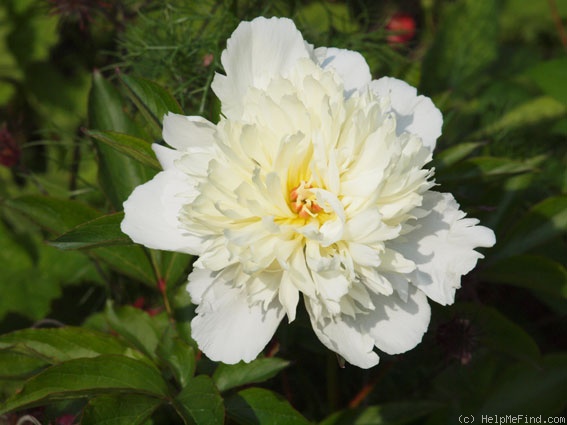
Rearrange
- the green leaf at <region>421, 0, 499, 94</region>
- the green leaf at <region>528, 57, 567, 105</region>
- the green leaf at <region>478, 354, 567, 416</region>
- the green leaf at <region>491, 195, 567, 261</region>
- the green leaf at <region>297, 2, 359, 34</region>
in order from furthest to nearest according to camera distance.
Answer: the green leaf at <region>421, 0, 499, 94</region>
the green leaf at <region>297, 2, 359, 34</region>
the green leaf at <region>528, 57, 567, 105</region>
the green leaf at <region>478, 354, 567, 416</region>
the green leaf at <region>491, 195, 567, 261</region>

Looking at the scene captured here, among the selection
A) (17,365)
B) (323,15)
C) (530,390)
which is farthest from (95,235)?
(323,15)

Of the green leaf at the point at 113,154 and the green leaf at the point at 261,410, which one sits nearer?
the green leaf at the point at 261,410

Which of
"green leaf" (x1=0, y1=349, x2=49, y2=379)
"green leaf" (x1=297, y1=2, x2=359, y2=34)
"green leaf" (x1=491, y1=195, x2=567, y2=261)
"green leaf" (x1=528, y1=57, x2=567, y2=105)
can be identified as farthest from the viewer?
"green leaf" (x1=297, y1=2, x2=359, y2=34)

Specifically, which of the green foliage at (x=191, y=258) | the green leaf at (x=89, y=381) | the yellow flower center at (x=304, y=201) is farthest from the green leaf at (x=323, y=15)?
the green leaf at (x=89, y=381)

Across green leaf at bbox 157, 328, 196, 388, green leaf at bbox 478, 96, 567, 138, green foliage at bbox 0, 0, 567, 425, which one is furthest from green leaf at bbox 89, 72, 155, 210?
green leaf at bbox 478, 96, 567, 138

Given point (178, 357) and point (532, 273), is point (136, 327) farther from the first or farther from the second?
point (532, 273)

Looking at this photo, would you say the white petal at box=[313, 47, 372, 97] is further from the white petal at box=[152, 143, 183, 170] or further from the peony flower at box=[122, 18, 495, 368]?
the white petal at box=[152, 143, 183, 170]

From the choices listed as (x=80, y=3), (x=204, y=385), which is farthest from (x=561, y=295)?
→ (x=80, y=3)

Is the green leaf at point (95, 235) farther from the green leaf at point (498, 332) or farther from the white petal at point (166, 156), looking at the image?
the green leaf at point (498, 332)
